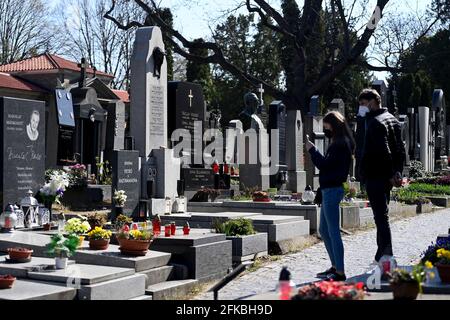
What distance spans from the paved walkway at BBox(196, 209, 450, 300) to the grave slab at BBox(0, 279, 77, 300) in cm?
173

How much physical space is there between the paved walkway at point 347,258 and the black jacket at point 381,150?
1481mm

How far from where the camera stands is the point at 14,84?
36719 mm

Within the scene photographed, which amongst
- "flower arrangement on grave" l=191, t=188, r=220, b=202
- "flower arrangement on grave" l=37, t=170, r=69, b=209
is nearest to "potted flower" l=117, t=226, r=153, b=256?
"flower arrangement on grave" l=37, t=170, r=69, b=209

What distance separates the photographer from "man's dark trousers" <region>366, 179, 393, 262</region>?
6.95 m

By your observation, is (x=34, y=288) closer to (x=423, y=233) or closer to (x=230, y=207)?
(x=230, y=207)

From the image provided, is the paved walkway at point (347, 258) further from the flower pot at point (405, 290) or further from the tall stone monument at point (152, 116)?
the tall stone monument at point (152, 116)

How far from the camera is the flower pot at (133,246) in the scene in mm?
7109

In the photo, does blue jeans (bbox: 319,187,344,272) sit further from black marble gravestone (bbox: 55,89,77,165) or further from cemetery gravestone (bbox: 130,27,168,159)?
black marble gravestone (bbox: 55,89,77,165)

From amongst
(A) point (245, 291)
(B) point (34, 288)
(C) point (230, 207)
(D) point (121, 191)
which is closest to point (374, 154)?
(A) point (245, 291)

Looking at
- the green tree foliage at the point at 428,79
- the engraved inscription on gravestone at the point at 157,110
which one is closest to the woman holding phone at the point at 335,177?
the engraved inscription on gravestone at the point at 157,110

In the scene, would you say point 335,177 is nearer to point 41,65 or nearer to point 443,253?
point 443,253

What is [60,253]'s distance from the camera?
6484 mm

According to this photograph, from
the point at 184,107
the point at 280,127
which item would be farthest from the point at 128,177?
the point at 280,127
